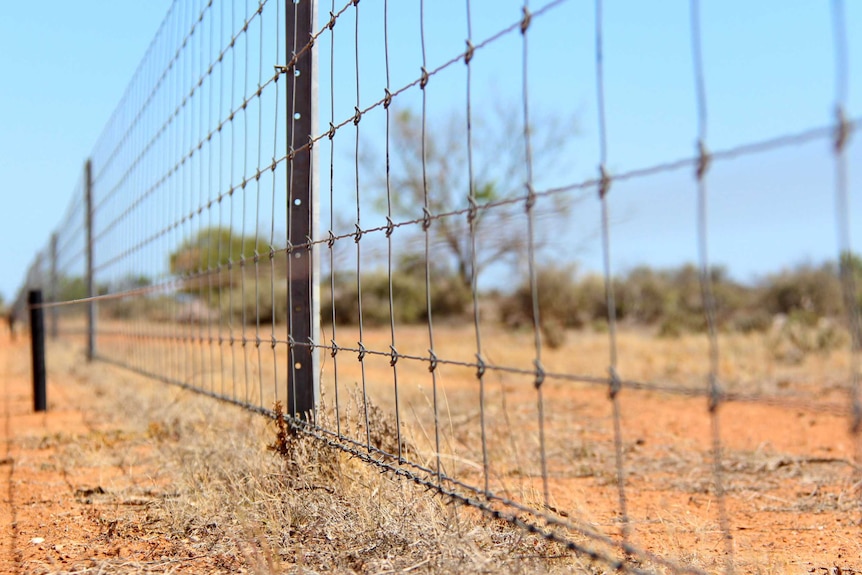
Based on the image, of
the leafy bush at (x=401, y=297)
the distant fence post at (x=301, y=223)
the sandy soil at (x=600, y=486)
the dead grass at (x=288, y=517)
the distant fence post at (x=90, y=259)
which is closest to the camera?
the dead grass at (x=288, y=517)

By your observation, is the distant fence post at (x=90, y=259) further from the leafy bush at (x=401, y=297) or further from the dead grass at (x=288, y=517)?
the leafy bush at (x=401, y=297)

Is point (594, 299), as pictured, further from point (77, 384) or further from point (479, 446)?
point (479, 446)

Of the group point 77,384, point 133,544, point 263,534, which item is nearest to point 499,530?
point 263,534

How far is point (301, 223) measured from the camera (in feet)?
12.8

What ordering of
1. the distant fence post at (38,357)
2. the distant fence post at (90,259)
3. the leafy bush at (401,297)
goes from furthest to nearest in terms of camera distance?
1. the leafy bush at (401,297)
2. the distant fence post at (90,259)
3. the distant fence post at (38,357)

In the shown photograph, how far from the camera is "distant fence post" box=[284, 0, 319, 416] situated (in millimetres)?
3809

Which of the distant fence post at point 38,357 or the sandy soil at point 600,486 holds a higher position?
the distant fence post at point 38,357

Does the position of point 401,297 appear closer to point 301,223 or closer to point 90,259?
point 90,259

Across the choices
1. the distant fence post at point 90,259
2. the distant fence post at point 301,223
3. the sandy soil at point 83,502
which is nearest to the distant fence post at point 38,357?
the sandy soil at point 83,502

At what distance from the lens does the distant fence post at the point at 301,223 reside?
3809mm

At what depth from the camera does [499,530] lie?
9.09ft

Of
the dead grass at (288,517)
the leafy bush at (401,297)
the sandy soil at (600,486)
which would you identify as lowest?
the sandy soil at (600,486)

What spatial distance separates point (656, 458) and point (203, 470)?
7.82 ft

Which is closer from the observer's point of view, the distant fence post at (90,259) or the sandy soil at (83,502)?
the sandy soil at (83,502)
